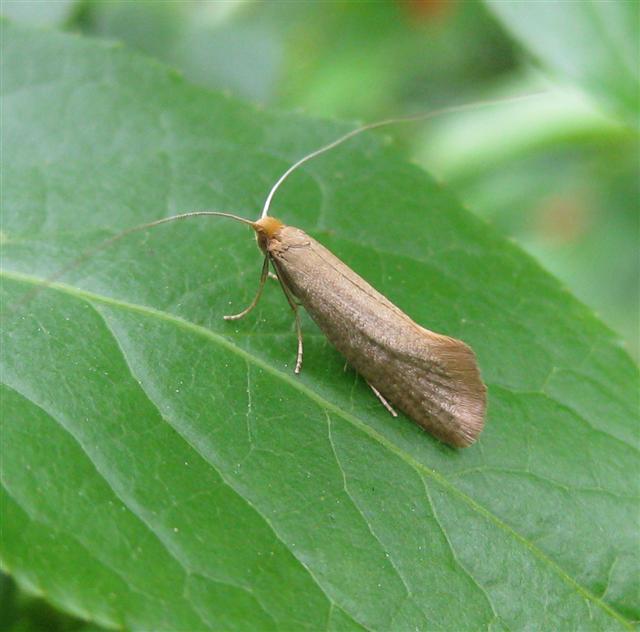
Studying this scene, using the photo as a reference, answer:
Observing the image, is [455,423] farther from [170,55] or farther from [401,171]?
[170,55]

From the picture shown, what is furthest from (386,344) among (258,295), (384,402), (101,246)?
(101,246)

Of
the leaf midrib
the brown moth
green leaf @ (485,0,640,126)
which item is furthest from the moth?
green leaf @ (485,0,640,126)

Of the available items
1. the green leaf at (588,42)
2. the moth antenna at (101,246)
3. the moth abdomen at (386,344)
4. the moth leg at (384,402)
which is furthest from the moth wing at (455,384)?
the green leaf at (588,42)

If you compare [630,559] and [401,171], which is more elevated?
[401,171]

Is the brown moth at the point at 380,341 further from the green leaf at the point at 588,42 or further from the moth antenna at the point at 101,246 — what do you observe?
the green leaf at the point at 588,42

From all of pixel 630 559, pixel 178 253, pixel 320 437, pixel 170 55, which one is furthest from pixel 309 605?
pixel 170 55
